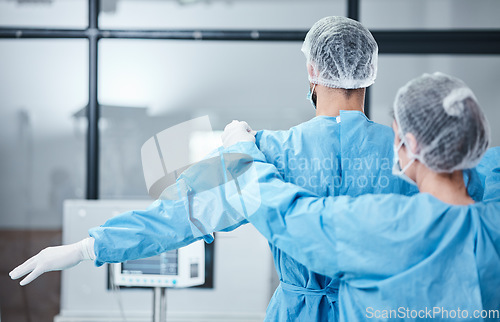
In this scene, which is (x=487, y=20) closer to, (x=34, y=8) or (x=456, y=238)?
(x=456, y=238)

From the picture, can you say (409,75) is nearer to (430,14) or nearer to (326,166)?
(430,14)

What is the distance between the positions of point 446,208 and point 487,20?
6.55 feet

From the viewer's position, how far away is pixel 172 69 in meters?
2.49

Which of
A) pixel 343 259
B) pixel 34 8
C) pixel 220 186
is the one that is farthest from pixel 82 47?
pixel 343 259

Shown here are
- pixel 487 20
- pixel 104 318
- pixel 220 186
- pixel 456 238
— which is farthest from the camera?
pixel 487 20

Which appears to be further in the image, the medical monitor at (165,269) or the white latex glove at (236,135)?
the medical monitor at (165,269)

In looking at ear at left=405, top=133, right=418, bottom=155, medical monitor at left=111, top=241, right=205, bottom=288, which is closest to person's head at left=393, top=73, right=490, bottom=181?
ear at left=405, top=133, right=418, bottom=155

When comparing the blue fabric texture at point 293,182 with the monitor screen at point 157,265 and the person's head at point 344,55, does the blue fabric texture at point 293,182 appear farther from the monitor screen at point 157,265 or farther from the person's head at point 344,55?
the monitor screen at point 157,265

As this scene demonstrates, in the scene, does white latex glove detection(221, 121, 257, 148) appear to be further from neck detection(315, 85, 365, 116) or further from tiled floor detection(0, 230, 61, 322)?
tiled floor detection(0, 230, 61, 322)

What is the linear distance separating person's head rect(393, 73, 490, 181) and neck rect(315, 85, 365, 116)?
0.21 metres

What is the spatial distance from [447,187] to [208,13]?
189cm

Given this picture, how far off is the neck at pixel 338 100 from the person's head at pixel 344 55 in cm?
1

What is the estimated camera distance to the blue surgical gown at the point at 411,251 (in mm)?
844

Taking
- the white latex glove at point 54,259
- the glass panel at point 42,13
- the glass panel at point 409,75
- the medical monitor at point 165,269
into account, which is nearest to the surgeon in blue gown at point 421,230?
the white latex glove at point 54,259
